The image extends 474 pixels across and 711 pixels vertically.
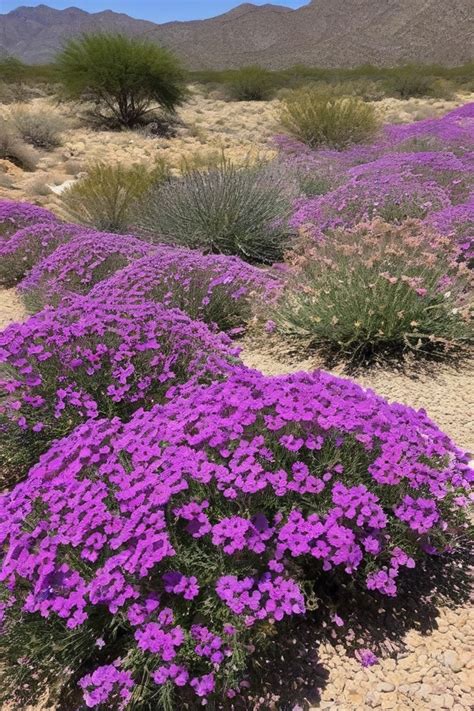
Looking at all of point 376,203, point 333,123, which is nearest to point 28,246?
point 376,203

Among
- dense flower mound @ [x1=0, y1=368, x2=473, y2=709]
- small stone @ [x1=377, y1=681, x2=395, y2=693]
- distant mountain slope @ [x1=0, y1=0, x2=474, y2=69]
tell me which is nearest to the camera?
dense flower mound @ [x1=0, y1=368, x2=473, y2=709]

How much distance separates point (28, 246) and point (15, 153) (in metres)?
9.26

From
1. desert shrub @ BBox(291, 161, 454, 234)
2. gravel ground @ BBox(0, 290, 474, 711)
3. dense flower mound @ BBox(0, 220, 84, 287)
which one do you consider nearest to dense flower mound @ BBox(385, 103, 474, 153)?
desert shrub @ BBox(291, 161, 454, 234)

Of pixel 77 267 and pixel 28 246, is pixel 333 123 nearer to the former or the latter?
pixel 28 246

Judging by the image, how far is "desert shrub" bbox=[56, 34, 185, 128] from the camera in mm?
20641

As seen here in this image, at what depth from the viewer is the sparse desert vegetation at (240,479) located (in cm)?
214

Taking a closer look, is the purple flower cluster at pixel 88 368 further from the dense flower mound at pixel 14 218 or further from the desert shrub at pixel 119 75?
the desert shrub at pixel 119 75

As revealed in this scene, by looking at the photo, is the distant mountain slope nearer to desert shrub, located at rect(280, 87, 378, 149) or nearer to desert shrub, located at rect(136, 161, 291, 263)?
desert shrub, located at rect(280, 87, 378, 149)

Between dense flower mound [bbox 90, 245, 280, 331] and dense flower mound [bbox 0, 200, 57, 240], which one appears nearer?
dense flower mound [bbox 90, 245, 280, 331]

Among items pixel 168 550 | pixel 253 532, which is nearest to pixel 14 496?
pixel 168 550

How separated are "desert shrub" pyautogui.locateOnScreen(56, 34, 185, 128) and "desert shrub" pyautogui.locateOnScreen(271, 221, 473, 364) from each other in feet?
58.7

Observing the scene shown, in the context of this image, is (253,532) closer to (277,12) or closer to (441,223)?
(441,223)

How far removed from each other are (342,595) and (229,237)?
20.3ft

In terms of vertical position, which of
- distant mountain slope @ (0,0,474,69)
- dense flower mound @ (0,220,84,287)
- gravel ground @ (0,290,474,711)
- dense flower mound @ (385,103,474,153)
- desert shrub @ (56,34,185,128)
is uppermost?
distant mountain slope @ (0,0,474,69)
